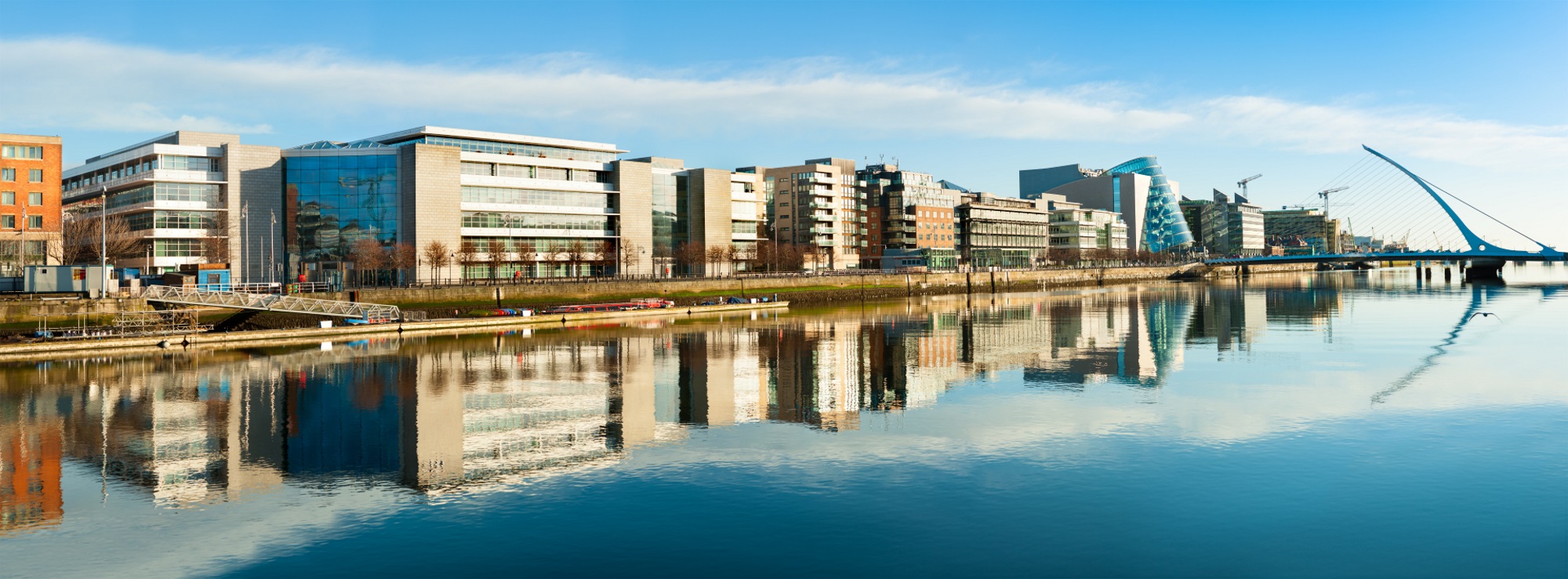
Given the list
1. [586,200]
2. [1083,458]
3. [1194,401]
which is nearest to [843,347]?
[1194,401]

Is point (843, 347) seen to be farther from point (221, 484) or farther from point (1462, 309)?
point (1462, 309)

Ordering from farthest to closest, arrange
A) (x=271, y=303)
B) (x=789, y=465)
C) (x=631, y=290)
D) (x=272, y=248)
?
(x=631, y=290) < (x=272, y=248) < (x=271, y=303) < (x=789, y=465)

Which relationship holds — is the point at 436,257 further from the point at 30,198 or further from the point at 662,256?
the point at 662,256

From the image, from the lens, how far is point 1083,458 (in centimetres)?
2670

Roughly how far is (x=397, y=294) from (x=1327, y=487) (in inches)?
2773

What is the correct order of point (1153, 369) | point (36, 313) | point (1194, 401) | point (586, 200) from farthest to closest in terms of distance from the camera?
point (586, 200) < point (36, 313) < point (1153, 369) < point (1194, 401)

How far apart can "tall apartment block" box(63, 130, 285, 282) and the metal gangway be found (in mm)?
27445

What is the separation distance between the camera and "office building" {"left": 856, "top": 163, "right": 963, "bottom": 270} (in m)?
179

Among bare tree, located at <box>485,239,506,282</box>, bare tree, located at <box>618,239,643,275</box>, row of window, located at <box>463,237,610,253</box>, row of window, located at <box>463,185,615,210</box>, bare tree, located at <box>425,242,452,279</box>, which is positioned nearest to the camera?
bare tree, located at <box>425,242,452,279</box>

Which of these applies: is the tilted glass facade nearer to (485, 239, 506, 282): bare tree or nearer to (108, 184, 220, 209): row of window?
(108, 184, 220, 209): row of window

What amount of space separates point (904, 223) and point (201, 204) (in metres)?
116

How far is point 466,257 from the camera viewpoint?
10000 cm

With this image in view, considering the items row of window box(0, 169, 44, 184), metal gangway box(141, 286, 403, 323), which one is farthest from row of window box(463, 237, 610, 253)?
row of window box(0, 169, 44, 184)

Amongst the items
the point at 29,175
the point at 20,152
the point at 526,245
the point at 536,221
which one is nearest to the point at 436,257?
the point at 526,245
